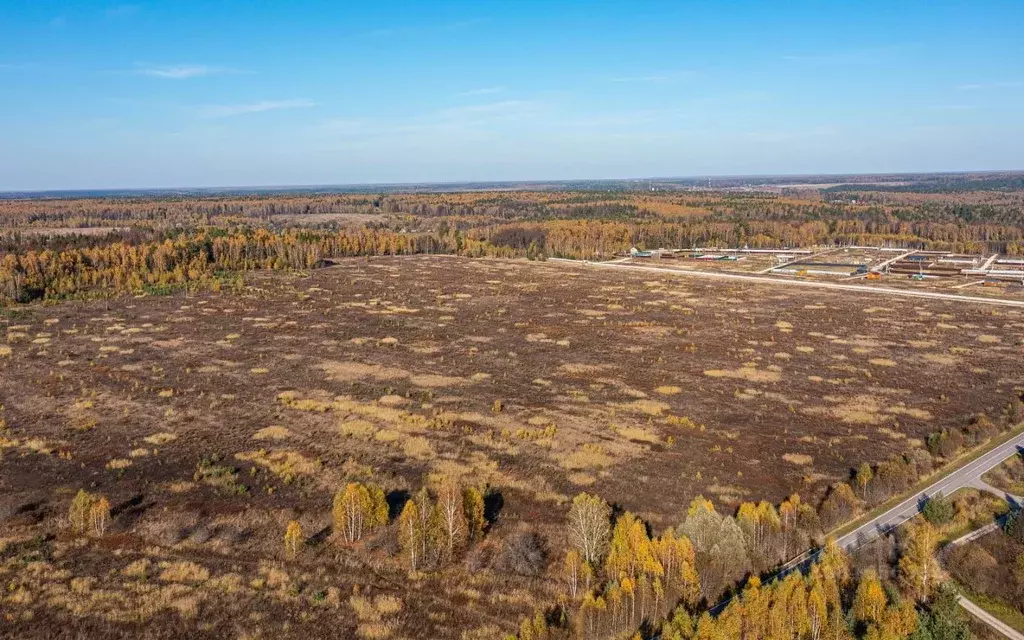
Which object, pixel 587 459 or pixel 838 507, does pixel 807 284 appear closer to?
pixel 587 459

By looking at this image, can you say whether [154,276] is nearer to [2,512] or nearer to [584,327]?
[584,327]

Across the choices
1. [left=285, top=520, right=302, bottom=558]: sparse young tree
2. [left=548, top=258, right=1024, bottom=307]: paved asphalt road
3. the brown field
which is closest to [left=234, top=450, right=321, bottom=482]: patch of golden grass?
the brown field

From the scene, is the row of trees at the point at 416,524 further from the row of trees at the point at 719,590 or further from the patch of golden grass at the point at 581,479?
the patch of golden grass at the point at 581,479

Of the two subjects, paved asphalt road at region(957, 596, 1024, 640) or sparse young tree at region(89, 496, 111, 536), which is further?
sparse young tree at region(89, 496, 111, 536)

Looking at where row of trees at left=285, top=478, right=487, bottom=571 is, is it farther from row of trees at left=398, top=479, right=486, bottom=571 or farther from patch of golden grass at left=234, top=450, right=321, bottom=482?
patch of golden grass at left=234, top=450, right=321, bottom=482

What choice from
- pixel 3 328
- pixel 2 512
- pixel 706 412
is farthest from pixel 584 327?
pixel 3 328

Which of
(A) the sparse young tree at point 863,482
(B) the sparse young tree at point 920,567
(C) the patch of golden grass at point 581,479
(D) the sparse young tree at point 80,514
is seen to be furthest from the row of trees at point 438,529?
(A) the sparse young tree at point 863,482
